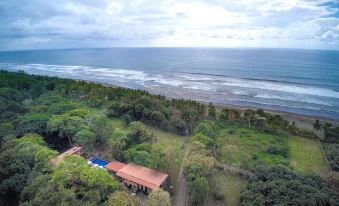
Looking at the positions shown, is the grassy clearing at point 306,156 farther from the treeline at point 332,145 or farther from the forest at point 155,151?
the treeline at point 332,145

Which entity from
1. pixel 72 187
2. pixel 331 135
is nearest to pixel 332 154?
pixel 331 135

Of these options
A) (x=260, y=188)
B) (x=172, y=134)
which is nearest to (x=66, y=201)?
(x=260, y=188)

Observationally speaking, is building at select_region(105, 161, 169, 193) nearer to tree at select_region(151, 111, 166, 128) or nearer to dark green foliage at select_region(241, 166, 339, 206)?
dark green foliage at select_region(241, 166, 339, 206)

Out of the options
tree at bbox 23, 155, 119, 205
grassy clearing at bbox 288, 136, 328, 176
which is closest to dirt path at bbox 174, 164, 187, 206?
tree at bbox 23, 155, 119, 205

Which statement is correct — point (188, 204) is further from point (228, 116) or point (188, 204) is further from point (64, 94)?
point (64, 94)

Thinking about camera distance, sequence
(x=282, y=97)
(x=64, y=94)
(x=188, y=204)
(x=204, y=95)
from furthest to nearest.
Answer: (x=204, y=95), (x=282, y=97), (x=64, y=94), (x=188, y=204)

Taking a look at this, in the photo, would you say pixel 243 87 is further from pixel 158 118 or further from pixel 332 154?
pixel 332 154
